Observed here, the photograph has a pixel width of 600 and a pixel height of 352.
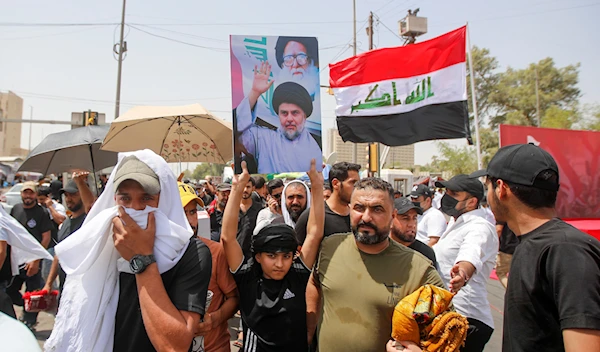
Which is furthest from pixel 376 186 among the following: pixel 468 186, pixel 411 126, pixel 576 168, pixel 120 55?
pixel 120 55

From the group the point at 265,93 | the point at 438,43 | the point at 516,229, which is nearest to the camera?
the point at 516,229

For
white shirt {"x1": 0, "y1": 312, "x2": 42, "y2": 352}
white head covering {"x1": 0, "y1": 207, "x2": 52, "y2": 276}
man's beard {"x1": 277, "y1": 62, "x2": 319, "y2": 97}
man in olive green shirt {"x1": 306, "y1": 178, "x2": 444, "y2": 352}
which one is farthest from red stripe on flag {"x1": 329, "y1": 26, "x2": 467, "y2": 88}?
white shirt {"x1": 0, "y1": 312, "x2": 42, "y2": 352}

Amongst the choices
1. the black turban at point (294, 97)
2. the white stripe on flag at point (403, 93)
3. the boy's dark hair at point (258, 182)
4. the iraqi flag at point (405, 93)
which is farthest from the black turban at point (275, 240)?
the boy's dark hair at point (258, 182)

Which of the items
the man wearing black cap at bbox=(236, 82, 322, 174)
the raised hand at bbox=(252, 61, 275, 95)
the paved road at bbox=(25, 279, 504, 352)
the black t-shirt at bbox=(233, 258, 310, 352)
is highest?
the raised hand at bbox=(252, 61, 275, 95)

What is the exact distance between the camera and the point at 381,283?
8.04 feet

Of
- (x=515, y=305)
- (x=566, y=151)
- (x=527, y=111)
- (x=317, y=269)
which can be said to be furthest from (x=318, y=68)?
(x=527, y=111)

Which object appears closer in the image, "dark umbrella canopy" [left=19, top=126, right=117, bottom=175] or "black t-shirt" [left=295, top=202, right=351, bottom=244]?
"black t-shirt" [left=295, top=202, right=351, bottom=244]

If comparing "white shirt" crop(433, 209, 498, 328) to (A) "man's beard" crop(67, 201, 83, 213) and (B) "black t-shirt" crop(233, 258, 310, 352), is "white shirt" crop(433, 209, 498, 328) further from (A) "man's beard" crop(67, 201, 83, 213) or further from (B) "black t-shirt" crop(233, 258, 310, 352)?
(A) "man's beard" crop(67, 201, 83, 213)

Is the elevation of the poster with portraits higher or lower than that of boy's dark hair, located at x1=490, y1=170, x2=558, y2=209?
higher

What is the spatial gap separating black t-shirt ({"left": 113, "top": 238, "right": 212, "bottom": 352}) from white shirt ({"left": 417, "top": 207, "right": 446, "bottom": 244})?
4.47 m

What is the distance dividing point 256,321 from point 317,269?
50 centimetres

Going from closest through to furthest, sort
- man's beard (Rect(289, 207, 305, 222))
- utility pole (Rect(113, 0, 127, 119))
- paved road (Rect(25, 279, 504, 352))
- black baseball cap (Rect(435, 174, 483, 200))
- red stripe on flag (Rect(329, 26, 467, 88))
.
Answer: black baseball cap (Rect(435, 174, 483, 200)) < man's beard (Rect(289, 207, 305, 222)) < paved road (Rect(25, 279, 504, 352)) < red stripe on flag (Rect(329, 26, 467, 88)) < utility pole (Rect(113, 0, 127, 119))

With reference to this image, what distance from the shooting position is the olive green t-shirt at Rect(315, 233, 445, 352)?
2395 mm

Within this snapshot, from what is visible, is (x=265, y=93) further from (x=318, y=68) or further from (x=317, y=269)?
(x=317, y=269)
